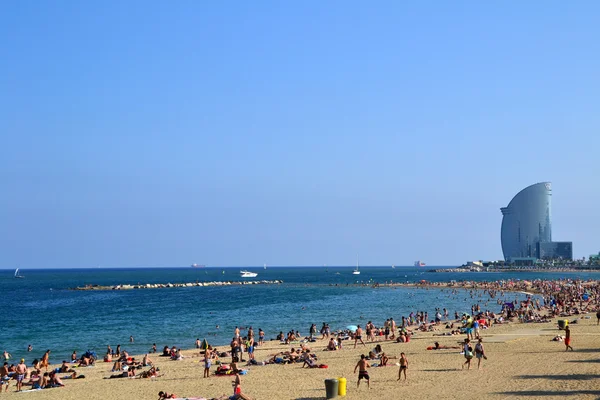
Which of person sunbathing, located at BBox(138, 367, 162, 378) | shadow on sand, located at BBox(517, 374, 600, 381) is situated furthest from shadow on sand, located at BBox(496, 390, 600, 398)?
person sunbathing, located at BBox(138, 367, 162, 378)

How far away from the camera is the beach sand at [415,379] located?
1984 cm

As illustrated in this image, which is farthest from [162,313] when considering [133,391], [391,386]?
[391,386]

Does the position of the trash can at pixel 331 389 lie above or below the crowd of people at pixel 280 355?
above

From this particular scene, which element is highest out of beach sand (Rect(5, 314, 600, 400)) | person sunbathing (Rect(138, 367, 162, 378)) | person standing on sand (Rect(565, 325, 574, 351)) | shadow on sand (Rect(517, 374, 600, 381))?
→ person standing on sand (Rect(565, 325, 574, 351))

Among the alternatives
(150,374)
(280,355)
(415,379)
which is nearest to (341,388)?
(415,379)

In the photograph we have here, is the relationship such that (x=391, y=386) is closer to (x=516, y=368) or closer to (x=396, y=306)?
(x=516, y=368)

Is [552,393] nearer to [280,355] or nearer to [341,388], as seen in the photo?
[341,388]

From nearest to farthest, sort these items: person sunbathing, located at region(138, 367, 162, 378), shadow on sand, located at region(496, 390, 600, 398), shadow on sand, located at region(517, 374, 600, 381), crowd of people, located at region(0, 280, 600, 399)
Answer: shadow on sand, located at region(496, 390, 600, 398)
shadow on sand, located at region(517, 374, 600, 381)
crowd of people, located at region(0, 280, 600, 399)
person sunbathing, located at region(138, 367, 162, 378)

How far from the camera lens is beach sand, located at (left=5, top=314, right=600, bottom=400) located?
65.1ft

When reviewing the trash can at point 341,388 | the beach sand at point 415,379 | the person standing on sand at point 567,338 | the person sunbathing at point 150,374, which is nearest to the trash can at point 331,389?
the trash can at point 341,388

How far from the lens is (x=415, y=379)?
22.5 metres

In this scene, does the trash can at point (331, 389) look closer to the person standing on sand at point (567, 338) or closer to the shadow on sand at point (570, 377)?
the shadow on sand at point (570, 377)

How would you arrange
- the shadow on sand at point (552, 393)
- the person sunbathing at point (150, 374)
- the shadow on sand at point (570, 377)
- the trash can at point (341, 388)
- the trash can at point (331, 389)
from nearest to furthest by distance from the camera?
the shadow on sand at point (552, 393), the trash can at point (331, 389), the trash can at point (341, 388), the shadow on sand at point (570, 377), the person sunbathing at point (150, 374)

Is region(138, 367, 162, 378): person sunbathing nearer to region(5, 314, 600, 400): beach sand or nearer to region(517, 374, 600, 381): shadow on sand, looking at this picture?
region(5, 314, 600, 400): beach sand
